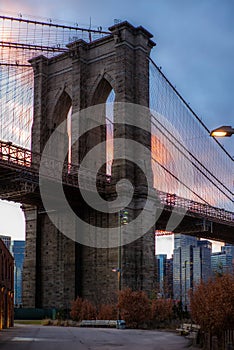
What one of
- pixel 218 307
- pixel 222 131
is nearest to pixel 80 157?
pixel 218 307

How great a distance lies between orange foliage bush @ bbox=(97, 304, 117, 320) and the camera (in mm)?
49688

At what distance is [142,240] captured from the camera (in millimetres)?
56531

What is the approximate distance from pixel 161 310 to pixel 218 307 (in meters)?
24.3

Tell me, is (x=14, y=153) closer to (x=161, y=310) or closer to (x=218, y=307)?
(x=161, y=310)

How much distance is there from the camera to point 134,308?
45312mm

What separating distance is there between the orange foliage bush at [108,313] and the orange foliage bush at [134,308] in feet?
12.3

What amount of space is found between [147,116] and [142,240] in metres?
11.5

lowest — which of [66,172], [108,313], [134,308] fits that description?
[108,313]

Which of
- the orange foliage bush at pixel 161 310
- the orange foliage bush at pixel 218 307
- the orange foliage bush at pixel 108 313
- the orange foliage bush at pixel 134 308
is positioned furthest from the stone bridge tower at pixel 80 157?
the orange foliage bush at pixel 218 307

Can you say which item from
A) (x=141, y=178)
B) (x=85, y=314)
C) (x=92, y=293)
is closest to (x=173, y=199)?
(x=141, y=178)

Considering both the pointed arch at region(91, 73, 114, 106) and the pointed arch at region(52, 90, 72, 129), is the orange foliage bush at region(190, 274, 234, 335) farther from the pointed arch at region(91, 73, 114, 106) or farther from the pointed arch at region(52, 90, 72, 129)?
the pointed arch at region(52, 90, 72, 129)

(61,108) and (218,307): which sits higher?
(61,108)

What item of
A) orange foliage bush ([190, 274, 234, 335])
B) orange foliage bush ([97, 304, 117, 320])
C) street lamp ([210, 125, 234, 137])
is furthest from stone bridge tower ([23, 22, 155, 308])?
street lamp ([210, 125, 234, 137])

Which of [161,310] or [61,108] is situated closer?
[161,310]
